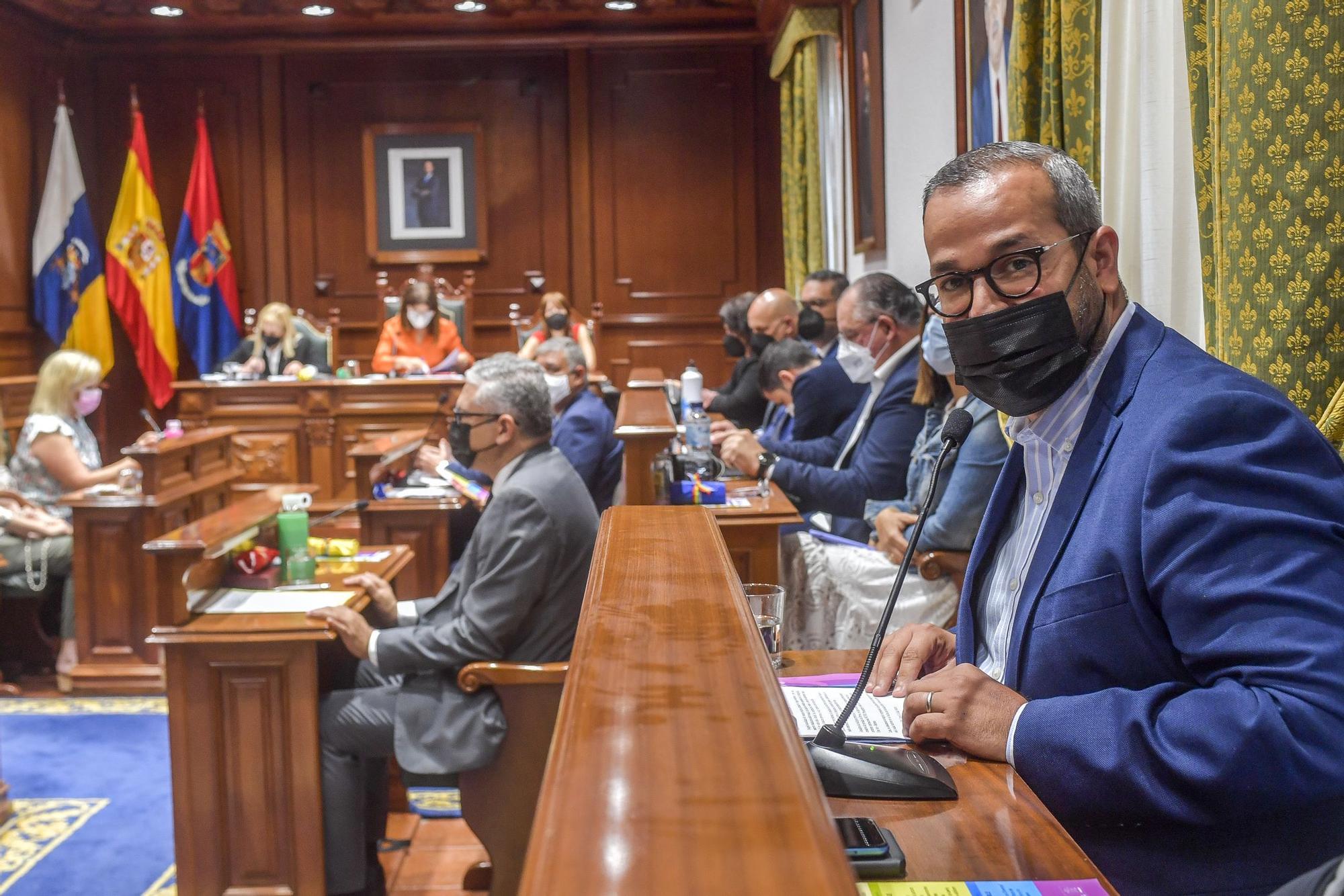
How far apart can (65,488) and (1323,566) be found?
515cm

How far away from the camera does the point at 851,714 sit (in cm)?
129

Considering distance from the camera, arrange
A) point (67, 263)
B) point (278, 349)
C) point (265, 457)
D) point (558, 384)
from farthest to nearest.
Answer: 1. point (67, 263)
2. point (278, 349)
3. point (265, 457)
4. point (558, 384)

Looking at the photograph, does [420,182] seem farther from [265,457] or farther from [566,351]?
[566,351]

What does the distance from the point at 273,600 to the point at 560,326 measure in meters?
5.05

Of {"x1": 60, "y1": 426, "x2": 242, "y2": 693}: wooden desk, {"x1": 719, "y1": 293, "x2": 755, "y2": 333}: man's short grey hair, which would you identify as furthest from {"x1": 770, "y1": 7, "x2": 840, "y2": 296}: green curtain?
{"x1": 60, "y1": 426, "x2": 242, "y2": 693}: wooden desk

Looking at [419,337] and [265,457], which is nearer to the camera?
[265,457]

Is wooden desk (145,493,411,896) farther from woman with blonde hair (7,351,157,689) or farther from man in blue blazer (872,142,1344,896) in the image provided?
woman with blonde hair (7,351,157,689)

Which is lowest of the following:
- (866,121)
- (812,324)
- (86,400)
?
(86,400)

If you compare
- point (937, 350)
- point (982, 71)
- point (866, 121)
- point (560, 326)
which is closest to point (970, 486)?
point (937, 350)

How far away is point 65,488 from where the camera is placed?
16.4 feet

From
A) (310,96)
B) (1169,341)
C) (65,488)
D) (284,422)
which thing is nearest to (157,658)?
(65,488)

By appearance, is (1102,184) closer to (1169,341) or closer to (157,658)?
(1169,341)

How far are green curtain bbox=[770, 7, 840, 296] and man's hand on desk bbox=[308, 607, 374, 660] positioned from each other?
4.80 m

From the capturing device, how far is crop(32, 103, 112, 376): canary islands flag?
8.30 metres
